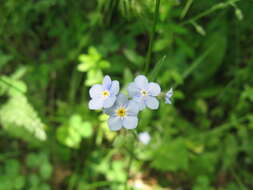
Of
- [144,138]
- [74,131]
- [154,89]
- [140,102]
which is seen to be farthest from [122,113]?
[144,138]

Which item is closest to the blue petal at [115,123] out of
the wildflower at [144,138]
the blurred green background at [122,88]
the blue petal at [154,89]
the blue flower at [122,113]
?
the blue flower at [122,113]

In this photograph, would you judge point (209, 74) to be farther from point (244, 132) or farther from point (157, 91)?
point (157, 91)

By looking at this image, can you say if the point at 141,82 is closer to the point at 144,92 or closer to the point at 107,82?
the point at 144,92

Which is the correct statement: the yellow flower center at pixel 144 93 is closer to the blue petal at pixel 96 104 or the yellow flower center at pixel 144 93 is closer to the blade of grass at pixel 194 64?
the blue petal at pixel 96 104

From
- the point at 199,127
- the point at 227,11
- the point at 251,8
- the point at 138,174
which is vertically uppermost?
the point at 227,11

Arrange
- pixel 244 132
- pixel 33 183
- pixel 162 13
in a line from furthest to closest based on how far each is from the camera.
→ pixel 244 132 → pixel 33 183 → pixel 162 13

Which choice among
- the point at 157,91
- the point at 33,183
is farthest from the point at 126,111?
the point at 33,183
